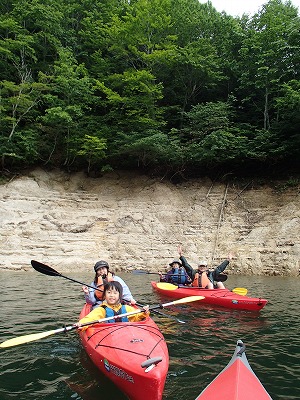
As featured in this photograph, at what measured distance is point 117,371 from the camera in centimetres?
338

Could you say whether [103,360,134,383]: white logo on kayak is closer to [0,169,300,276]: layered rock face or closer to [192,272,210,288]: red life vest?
[192,272,210,288]: red life vest

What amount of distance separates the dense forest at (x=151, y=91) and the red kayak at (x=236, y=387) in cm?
1437

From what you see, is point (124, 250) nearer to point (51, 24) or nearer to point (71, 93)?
point (71, 93)

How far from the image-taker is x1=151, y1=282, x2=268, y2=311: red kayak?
23.6ft

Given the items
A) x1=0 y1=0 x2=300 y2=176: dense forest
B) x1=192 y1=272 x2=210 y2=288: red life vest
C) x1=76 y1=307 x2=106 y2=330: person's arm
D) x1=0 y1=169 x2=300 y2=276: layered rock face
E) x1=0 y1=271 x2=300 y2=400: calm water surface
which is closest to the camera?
x1=0 y1=271 x2=300 y2=400: calm water surface

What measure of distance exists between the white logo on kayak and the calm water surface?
0.79 ft

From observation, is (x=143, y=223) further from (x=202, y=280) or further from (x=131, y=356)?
(x=131, y=356)

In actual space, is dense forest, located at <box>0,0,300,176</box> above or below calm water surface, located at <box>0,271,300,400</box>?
above

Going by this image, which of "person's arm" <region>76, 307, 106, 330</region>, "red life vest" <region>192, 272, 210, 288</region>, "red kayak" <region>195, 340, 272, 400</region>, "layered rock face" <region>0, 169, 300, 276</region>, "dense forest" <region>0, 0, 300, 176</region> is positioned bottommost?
"red kayak" <region>195, 340, 272, 400</region>

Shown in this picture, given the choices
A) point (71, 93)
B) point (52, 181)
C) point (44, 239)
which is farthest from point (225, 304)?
point (71, 93)

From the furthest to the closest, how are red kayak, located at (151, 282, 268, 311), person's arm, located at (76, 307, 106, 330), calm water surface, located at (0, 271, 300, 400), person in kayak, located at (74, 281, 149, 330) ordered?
1. red kayak, located at (151, 282, 268, 311)
2. person in kayak, located at (74, 281, 149, 330)
3. person's arm, located at (76, 307, 106, 330)
4. calm water surface, located at (0, 271, 300, 400)

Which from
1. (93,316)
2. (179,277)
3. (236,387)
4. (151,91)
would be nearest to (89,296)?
(93,316)

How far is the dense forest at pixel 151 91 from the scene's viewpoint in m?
17.2

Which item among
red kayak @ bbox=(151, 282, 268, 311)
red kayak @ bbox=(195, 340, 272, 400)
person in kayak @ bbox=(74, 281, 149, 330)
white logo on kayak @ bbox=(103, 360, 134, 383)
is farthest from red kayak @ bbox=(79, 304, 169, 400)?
red kayak @ bbox=(151, 282, 268, 311)
